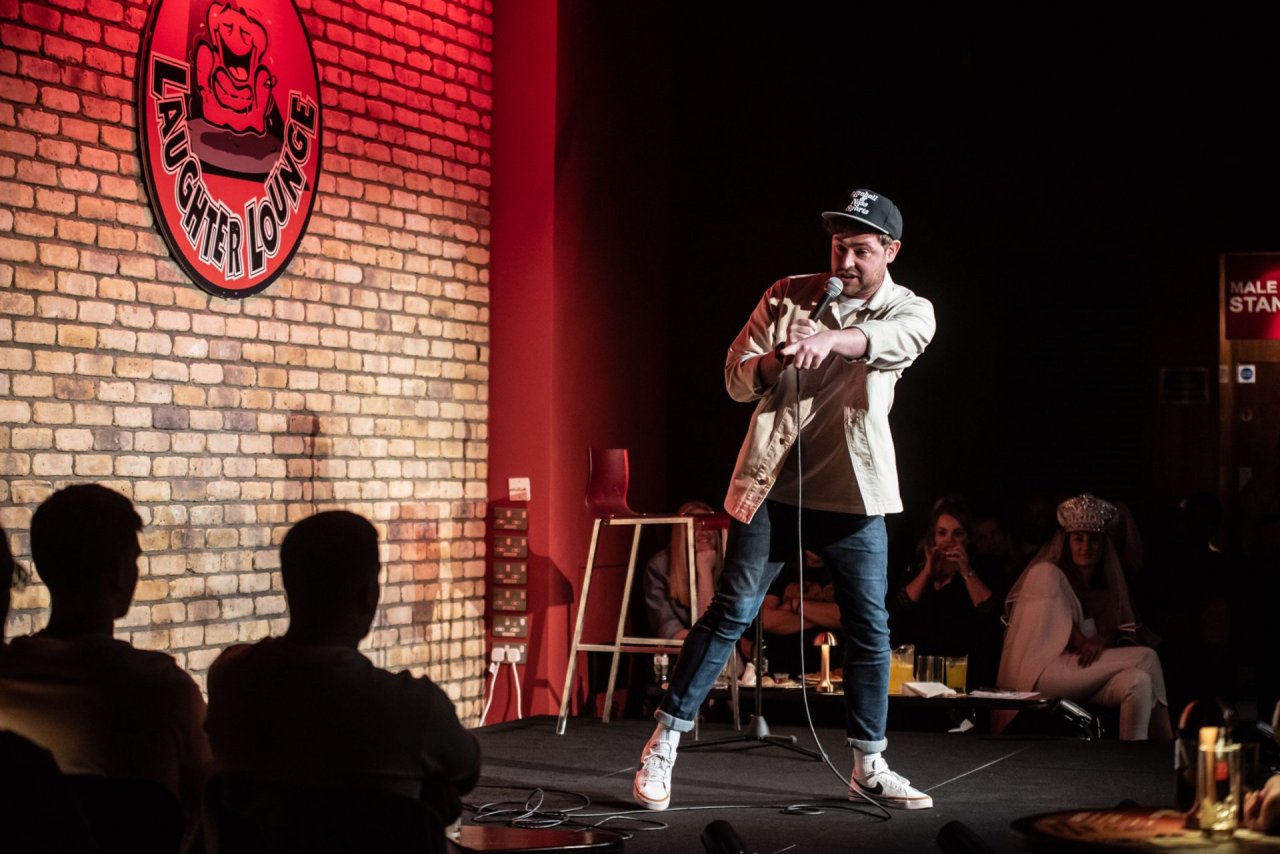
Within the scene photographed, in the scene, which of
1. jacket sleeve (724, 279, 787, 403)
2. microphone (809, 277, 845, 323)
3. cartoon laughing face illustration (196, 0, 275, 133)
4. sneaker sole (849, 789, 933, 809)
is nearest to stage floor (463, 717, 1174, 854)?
sneaker sole (849, 789, 933, 809)

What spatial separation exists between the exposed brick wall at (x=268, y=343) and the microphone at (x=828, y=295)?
2.11 meters

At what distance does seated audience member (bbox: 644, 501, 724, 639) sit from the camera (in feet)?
21.4

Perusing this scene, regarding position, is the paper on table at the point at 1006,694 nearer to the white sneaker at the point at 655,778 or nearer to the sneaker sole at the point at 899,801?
the sneaker sole at the point at 899,801

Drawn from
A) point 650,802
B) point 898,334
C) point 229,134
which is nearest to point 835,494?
point 898,334

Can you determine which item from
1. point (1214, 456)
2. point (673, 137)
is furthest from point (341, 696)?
point (1214, 456)

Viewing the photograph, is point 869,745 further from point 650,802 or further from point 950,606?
point 950,606

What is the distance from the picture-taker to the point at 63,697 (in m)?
2.17

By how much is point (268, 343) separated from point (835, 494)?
2234 mm

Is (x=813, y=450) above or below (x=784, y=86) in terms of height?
below

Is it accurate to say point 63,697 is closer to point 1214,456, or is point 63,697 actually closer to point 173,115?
point 173,115

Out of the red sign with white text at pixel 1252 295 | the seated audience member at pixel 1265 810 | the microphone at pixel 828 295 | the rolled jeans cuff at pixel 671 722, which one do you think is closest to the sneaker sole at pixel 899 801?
the rolled jeans cuff at pixel 671 722

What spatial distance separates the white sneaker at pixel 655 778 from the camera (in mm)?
4094

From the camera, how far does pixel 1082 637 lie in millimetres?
6062

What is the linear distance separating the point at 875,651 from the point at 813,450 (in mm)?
532
